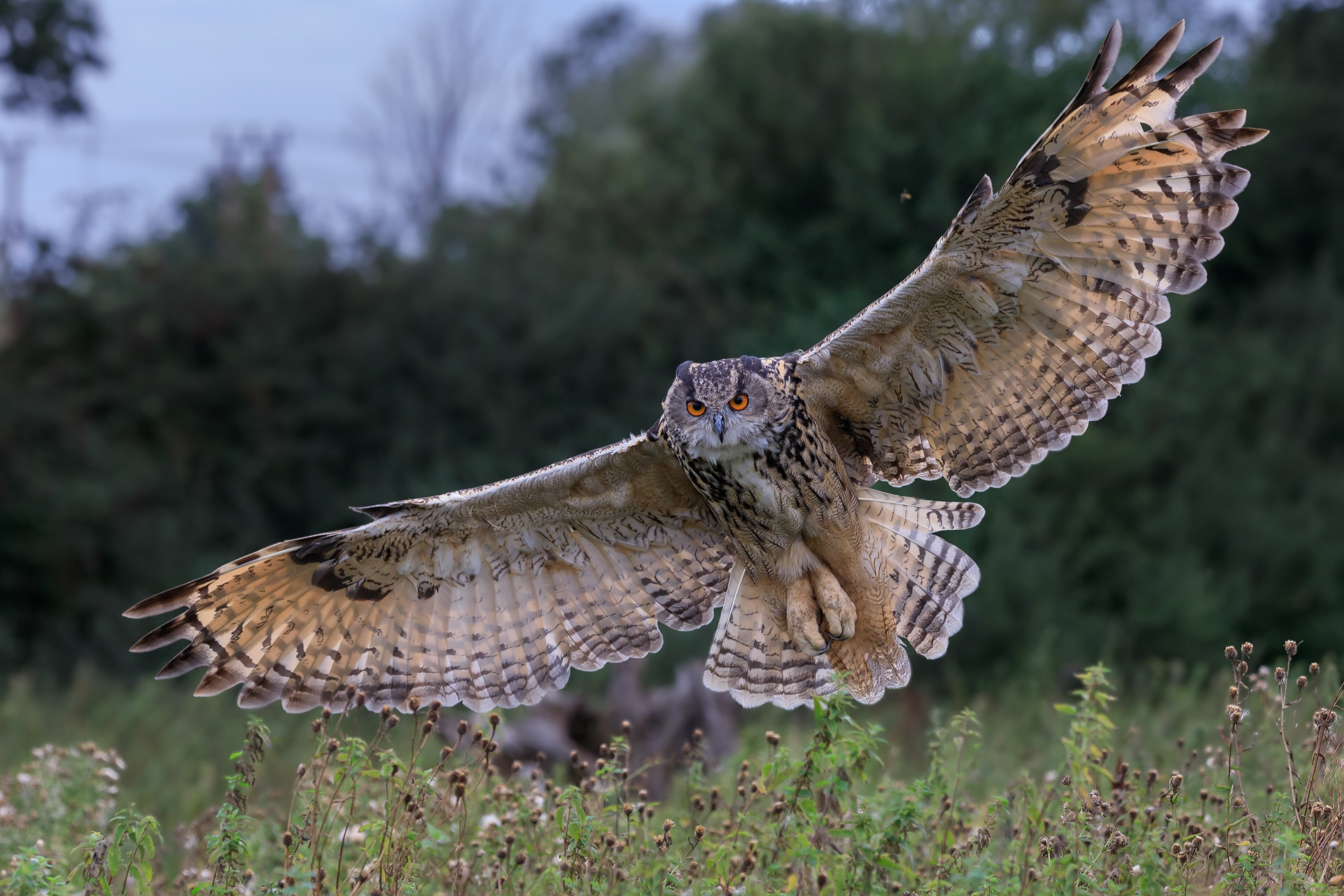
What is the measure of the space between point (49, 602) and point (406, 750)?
8.05 meters

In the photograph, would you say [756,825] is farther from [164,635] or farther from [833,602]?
[164,635]

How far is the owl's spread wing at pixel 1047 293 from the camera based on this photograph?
390 cm

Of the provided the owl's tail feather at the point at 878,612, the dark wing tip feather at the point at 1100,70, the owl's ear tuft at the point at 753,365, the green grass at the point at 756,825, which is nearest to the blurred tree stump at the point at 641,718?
the green grass at the point at 756,825

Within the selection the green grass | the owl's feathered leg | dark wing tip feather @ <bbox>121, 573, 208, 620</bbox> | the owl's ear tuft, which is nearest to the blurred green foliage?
the owl's feathered leg

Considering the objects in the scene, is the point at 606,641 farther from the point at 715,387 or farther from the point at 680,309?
→ the point at 680,309

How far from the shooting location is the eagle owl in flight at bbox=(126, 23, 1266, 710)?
4.05 meters

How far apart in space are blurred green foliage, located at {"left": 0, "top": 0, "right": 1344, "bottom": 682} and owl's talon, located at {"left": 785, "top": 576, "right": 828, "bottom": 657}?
6.02m

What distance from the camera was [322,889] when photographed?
129 inches

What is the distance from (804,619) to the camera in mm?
4809

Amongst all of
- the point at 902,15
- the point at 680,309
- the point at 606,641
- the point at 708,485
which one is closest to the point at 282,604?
the point at 606,641

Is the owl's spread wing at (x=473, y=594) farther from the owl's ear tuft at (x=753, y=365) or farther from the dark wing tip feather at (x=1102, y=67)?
the dark wing tip feather at (x=1102, y=67)

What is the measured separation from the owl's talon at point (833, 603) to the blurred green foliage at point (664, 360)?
5999mm

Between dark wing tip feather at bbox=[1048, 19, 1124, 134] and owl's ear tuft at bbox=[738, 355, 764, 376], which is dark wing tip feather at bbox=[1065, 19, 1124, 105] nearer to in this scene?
dark wing tip feather at bbox=[1048, 19, 1124, 134]

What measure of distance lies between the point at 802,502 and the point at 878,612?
0.61 meters
